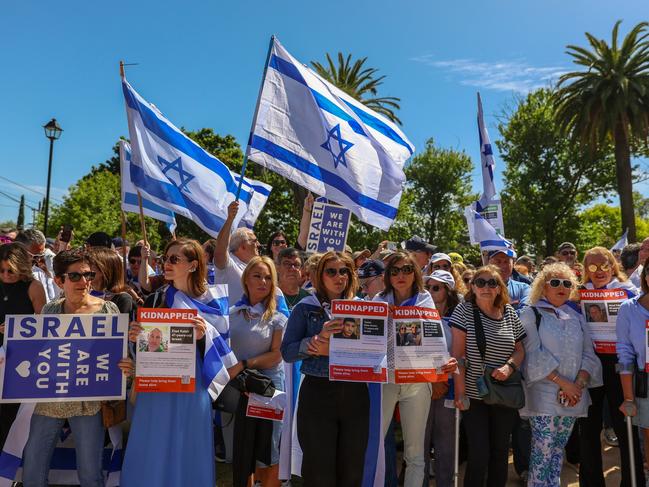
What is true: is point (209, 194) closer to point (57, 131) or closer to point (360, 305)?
point (360, 305)

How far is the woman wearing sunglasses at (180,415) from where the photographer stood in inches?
165

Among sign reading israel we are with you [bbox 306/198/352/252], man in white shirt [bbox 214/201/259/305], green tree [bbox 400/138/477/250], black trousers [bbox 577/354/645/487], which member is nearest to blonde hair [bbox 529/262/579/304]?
black trousers [bbox 577/354/645/487]

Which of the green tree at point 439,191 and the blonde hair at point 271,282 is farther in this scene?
the green tree at point 439,191

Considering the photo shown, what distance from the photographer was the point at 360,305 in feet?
13.9

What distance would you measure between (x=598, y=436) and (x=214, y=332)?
389 centimetres

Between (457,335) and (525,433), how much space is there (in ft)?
6.68

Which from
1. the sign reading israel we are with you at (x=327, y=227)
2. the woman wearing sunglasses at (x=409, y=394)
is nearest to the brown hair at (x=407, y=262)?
the woman wearing sunglasses at (x=409, y=394)

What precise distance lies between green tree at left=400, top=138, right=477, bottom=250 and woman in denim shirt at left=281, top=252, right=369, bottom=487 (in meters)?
43.7

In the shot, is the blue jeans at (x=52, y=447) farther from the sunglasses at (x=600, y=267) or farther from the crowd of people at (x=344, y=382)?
the sunglasses at (x=600, y=267)

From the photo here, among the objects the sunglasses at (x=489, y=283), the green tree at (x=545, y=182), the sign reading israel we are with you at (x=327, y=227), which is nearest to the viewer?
the sunglasses at (x=489, y=283)

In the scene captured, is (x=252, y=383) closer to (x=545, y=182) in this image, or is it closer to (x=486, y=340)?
(x=486, y=340)

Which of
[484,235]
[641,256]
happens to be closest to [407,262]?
[641,256]

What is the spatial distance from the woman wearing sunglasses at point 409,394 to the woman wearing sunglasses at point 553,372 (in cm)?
100

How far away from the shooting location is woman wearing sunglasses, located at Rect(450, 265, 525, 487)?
16.3 ft
